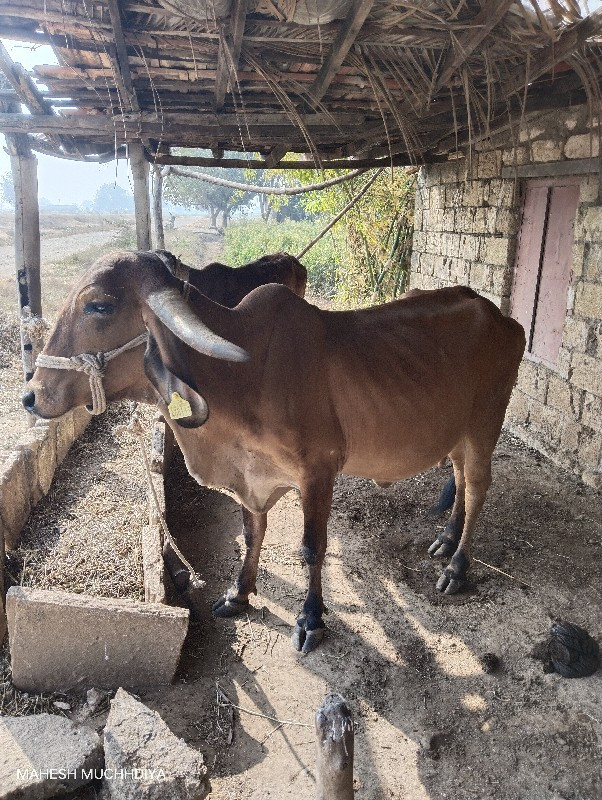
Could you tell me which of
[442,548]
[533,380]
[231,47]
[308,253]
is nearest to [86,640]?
[442,548]

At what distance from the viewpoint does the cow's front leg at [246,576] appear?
3.45 m

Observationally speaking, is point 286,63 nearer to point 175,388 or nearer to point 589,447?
point 175,388

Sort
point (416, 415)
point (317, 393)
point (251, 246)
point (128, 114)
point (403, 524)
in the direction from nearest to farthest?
point (317, 393) → point (416, 415) → point (128, 114) → point (403, 524) → point (251, 246)

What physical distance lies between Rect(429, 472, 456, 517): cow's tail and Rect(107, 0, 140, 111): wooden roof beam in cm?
334

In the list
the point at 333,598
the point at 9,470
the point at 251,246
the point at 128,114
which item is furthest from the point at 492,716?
the point at 251,246

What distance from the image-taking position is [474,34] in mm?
2941

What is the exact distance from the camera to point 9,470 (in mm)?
3404

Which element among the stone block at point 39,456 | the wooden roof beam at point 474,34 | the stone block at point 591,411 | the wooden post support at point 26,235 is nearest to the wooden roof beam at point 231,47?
the wooden roof beam at point 474,34

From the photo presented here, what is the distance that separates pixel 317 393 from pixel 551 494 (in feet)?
9.06

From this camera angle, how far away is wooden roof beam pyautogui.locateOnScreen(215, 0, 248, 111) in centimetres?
263

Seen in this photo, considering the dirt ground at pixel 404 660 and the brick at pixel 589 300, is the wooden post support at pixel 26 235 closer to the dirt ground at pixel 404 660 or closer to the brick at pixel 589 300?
the dirt ground at pixel 404 660

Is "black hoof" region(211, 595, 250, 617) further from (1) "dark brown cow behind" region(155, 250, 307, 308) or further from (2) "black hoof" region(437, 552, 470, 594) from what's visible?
(1) "dark brown cow behind" region(155, 250, 307, 308)

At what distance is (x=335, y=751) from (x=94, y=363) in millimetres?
1711

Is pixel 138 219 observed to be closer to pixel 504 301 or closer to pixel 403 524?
pixel 403 524
